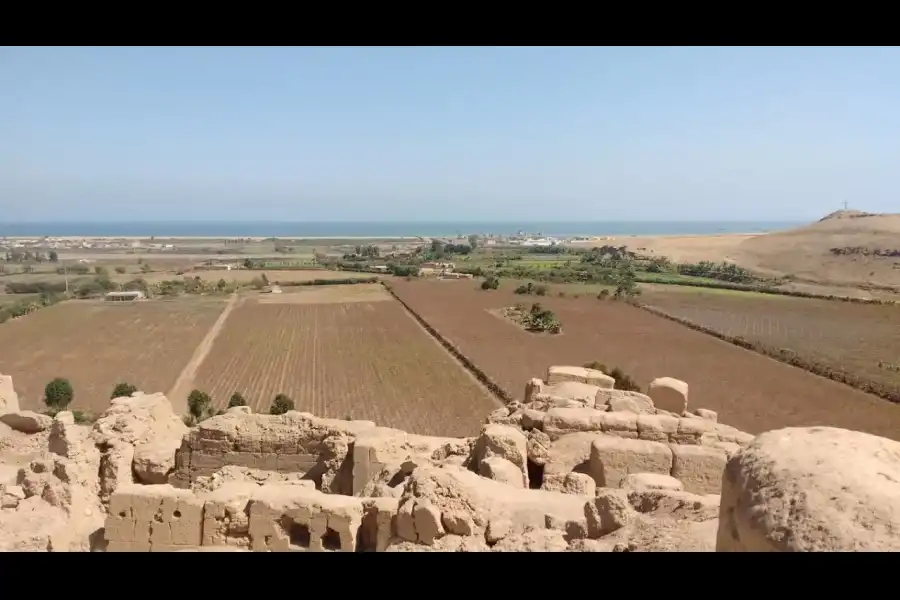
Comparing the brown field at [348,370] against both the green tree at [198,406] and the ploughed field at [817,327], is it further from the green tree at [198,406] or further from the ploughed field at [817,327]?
the ploughed field at [817,327]

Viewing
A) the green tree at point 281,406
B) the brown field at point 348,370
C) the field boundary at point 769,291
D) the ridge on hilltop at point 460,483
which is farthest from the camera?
the field boundary at point 769,291

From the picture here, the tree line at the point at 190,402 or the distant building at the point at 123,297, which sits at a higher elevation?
the distant building at the point at 123,297

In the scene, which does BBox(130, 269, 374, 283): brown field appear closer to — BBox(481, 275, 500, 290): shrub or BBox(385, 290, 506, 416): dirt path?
BBox(481, 275, 500, 290): shrub

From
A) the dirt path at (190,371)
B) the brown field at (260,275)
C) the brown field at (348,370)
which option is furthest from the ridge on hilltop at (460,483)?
the brown field at (260,275)

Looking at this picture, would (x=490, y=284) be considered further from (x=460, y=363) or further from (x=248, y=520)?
(x=248, y=520)

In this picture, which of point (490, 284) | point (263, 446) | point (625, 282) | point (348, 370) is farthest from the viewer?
point (490, 284)

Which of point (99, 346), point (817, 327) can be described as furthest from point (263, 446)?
point (817, 327)
